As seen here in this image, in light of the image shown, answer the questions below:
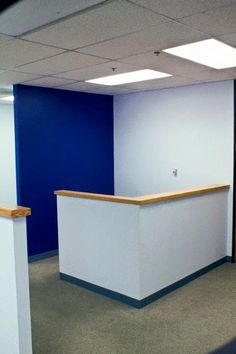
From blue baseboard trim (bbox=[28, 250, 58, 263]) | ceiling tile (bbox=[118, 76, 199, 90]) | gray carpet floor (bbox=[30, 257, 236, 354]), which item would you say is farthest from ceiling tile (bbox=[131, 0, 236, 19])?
blue baseboard trim (bbox=[28, 250, 58, 263])

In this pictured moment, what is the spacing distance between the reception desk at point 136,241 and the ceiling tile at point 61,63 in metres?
1.23

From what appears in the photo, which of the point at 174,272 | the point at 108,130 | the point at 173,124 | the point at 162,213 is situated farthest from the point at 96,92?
the point at 174,272

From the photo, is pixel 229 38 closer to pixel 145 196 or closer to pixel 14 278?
pixel 145 196

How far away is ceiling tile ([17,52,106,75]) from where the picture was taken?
9.59 feet

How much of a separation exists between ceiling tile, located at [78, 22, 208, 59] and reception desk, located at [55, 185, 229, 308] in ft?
4.04

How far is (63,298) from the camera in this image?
331 cm

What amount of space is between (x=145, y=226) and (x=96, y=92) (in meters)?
2.62

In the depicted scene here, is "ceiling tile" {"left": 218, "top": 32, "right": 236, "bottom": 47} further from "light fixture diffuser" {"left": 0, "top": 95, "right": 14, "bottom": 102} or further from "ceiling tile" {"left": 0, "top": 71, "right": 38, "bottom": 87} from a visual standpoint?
"light fixture diffuser" {"left": 0, "top": 95, "right": 14, "bottom": 102}

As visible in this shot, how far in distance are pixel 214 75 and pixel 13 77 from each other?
7.23 ft

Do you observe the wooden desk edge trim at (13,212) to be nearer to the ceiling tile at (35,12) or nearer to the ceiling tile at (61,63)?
the ceiling tile at (35,12)

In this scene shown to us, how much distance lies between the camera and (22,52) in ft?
9.05

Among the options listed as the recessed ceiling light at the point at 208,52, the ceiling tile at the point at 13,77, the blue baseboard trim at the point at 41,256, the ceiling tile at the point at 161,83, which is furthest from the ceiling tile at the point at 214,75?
the blue baseboard trim at the point at 41,256

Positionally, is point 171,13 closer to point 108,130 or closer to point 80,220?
point 80,220

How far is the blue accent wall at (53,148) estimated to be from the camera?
14.2 feet
